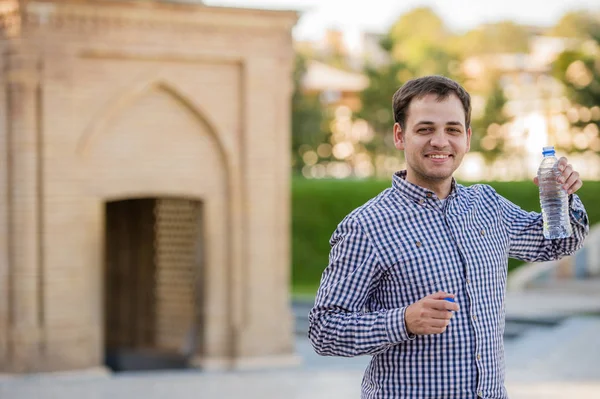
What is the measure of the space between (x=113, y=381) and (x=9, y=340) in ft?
4.12

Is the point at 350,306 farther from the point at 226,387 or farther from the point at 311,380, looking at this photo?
the point at 311,380

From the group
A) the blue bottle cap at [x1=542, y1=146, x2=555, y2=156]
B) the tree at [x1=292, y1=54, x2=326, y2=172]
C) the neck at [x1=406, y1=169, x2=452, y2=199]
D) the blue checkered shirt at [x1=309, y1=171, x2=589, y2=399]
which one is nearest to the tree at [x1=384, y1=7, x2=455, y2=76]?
the tree at [x1=292, y1=54, x2=326, y2=172]

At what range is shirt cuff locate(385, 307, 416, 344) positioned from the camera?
9.39ft

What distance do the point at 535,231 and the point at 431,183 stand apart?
44 centimetres

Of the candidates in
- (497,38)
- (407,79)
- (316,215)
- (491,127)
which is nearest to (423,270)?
(316,215)

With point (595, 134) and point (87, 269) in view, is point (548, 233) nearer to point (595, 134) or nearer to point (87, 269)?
point (87, 269)

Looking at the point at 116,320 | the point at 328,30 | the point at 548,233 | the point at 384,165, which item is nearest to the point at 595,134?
the point at 384,165

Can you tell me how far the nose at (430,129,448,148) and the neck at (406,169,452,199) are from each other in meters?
0.11

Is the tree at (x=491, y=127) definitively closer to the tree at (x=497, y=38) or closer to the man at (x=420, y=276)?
the man at (x=420, y=276)

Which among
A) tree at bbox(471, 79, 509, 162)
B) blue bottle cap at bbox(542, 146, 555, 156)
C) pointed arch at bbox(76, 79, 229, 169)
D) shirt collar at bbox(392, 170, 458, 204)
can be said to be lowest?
shirt collar at bbox(392, 170, 458, 204)

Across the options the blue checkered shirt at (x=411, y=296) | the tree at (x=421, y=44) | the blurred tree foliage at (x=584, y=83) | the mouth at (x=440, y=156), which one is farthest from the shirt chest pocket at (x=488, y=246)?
the tree at (x=421, y=44)

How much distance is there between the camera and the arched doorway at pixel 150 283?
13992 millimetres

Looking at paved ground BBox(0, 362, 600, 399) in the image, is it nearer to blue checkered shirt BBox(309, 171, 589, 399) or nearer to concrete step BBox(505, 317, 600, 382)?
concrete step BBox(505, 317, 600, 382)

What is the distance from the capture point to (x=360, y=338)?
2904 mm
